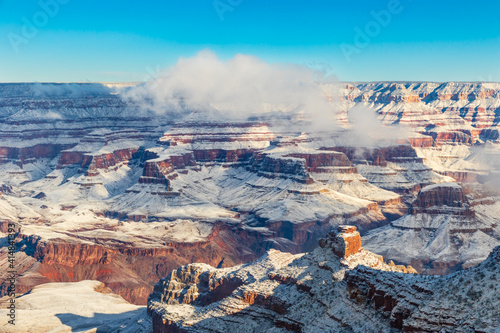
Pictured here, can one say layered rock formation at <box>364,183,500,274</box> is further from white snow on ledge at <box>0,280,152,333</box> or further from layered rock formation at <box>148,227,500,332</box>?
white snow on ledge at <box>0,280,152,333</box>

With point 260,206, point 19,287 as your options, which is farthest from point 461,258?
point 19,287

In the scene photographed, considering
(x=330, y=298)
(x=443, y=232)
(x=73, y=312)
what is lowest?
(x=73, y=312)

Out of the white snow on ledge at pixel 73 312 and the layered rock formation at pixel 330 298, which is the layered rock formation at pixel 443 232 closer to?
the layered rock formation at pixel 330 298

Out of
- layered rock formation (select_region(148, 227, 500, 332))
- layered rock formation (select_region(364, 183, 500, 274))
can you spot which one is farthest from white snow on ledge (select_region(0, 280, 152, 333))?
layered rock formation (select_region(364, 183, 500, 274))

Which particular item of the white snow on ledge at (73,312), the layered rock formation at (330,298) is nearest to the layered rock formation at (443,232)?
the layered rock formation at (330,298)

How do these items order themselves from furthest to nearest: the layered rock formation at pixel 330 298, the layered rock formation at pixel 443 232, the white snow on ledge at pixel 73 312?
the layered rock formation at pixel 443 232, the white snow on ledge at pixel 73 312, the layered rock formation at pixel 330 298

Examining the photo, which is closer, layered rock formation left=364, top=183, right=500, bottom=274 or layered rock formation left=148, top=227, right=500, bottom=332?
layered rock formation left=148, top=227, right=500, bottom=332

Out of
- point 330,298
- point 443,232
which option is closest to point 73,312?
point 330,298

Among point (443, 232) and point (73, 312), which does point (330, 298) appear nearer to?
point (73, 312)
